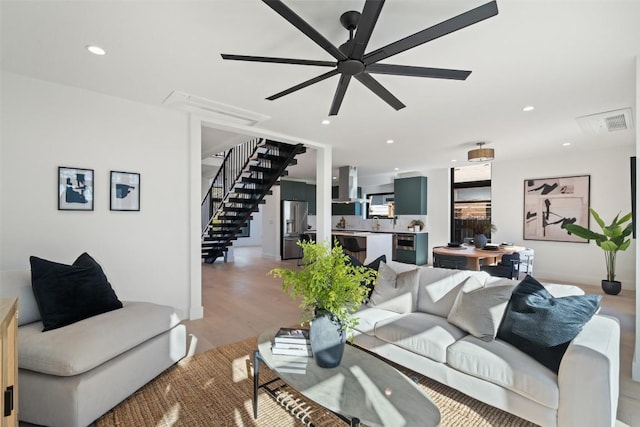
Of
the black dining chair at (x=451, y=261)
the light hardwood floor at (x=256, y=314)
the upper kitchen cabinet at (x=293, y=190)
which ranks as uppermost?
the upper kitchen cabinet at (x=293, y=190)

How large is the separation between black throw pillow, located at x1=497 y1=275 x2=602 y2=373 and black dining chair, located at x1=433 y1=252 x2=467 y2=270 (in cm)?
257

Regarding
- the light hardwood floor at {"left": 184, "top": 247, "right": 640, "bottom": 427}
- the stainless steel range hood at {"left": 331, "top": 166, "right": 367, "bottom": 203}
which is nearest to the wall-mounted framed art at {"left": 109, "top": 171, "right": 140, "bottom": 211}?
the light hardwood floor at {"left": 184, "top": 247, "right": 640, "bottom": 427}

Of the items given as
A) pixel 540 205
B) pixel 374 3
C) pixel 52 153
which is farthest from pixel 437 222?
pixel 52 153

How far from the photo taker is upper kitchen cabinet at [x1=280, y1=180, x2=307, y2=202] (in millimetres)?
9242

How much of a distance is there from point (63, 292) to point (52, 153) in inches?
63.1

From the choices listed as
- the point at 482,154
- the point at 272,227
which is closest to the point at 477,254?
the point at 482,154

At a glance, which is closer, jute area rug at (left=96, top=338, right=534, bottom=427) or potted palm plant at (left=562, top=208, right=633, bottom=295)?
jute area rug at (left=96, top=338, right=534, bottom=427)

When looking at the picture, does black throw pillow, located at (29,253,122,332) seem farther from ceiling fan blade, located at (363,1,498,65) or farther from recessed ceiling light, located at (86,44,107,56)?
ceiling fan blade, located at (363,1,498,65)

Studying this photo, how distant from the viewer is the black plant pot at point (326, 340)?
1.72 metres

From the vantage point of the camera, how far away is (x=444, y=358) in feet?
6.85

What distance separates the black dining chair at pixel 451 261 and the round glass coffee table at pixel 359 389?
10.9ft

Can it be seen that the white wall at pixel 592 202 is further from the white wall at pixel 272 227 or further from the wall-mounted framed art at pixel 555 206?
the white wall at pixel 272 227

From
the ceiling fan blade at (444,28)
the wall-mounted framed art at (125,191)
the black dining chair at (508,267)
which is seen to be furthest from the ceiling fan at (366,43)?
the black dining chair at (508,267)

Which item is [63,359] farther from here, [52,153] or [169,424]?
[52,153]
